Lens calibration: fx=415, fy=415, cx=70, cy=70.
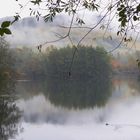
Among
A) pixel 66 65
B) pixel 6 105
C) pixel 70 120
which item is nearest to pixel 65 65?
pixel 66 65

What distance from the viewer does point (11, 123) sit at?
15.0 m

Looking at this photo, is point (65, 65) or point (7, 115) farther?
point (65, 65)

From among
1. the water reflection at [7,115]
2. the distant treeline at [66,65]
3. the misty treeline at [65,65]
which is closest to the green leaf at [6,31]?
the water reflection at [7,115]

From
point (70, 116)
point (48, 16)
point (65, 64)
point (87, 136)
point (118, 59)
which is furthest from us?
point (118, 59)

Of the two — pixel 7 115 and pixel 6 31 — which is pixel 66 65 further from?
pixel 6 31

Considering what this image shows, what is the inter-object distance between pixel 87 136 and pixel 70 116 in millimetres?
4633

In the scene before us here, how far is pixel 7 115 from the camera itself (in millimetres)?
16938

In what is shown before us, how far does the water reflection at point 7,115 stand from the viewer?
510 inches

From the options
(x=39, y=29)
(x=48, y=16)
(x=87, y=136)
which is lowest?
(x=87, y=136)

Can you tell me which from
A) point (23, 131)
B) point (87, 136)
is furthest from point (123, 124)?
point (23, 131)

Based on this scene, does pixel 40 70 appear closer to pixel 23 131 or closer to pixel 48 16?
pixel 23 131

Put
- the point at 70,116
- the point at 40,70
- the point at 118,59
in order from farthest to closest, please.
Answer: the point at 118,59
the point at 40,70
the point at 70,116

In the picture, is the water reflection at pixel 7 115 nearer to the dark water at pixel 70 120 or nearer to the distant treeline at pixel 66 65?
the dark water at pixel 70 120

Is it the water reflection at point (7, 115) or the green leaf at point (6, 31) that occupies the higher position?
the green leaf at point (6, 31)
